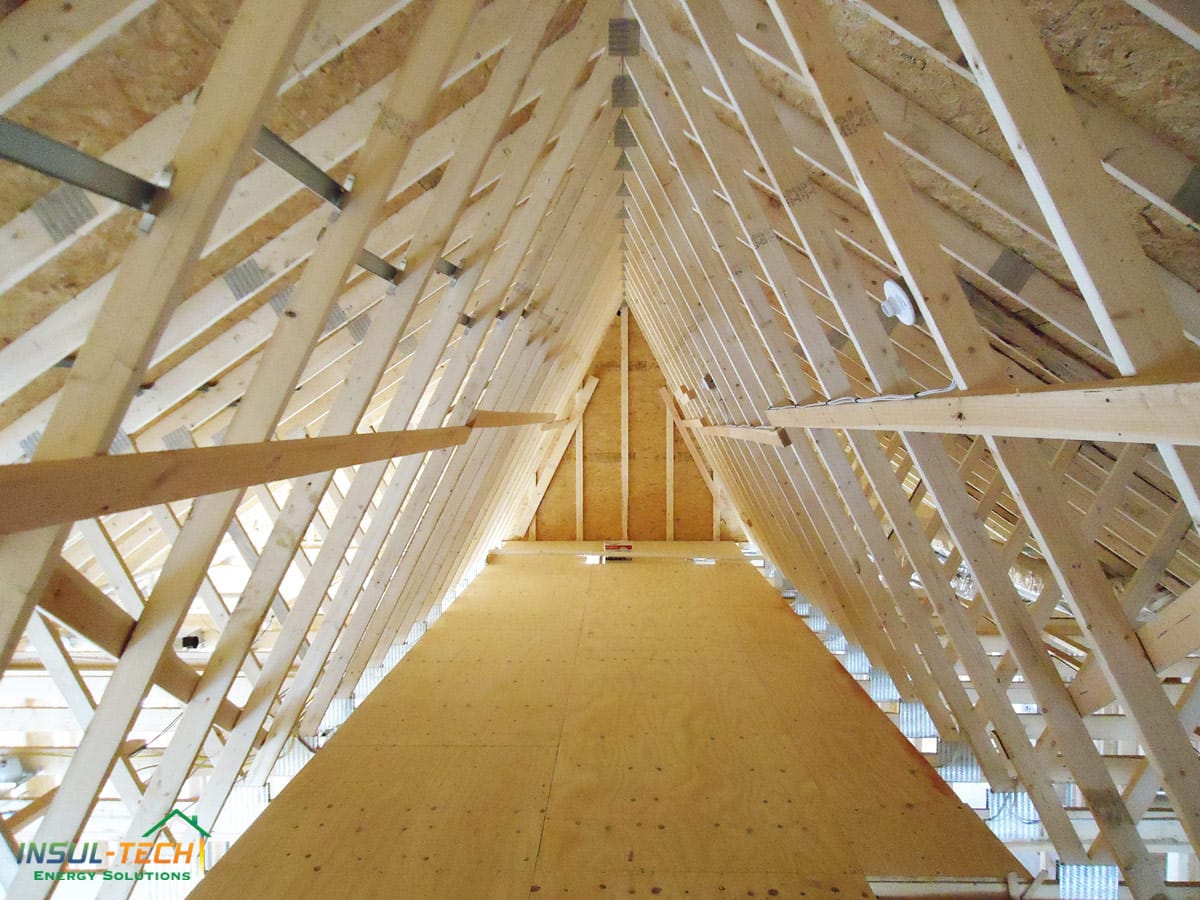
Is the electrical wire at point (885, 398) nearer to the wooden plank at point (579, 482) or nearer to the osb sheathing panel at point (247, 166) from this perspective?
the osb sheathing panel at point (247, 166)

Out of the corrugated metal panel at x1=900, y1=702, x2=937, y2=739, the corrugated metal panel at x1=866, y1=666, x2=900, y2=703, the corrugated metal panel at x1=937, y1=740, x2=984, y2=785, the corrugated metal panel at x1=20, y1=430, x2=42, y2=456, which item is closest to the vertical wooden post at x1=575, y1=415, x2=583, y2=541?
the corrugated metal panel at x1=866, y1=666, x2=900, y2=703

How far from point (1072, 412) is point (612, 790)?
2.46 m

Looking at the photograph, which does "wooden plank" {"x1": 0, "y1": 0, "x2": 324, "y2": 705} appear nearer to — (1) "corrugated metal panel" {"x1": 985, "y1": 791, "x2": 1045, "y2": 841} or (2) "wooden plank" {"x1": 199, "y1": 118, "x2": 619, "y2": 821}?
(2) "wooden plank" {"x1": 199, "y1": 118, "x2": 619, "y2": 821}

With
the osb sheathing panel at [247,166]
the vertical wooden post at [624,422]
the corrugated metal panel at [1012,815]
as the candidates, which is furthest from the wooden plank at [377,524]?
the vertical wooden post at [624,422]

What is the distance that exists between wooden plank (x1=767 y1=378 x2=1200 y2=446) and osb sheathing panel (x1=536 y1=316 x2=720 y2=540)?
8546 millimetres

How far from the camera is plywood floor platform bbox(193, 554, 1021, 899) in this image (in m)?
2.56

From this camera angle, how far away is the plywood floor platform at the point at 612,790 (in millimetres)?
2559

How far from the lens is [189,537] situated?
7.32 ft

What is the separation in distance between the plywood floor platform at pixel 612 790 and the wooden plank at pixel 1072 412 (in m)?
1.67

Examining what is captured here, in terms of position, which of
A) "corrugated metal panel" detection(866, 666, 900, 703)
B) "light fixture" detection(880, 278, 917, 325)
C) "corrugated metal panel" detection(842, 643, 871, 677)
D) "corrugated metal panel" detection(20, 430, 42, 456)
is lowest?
"light fixture" detection(880, 278, 917, 325)

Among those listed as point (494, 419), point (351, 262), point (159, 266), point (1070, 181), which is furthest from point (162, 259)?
point (494, 419)

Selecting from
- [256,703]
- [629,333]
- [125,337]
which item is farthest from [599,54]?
[629,333]

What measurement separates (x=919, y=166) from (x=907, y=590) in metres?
1.97

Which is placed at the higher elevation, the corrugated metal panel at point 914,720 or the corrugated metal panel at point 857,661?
the corrugated metal panel at point 857,661
